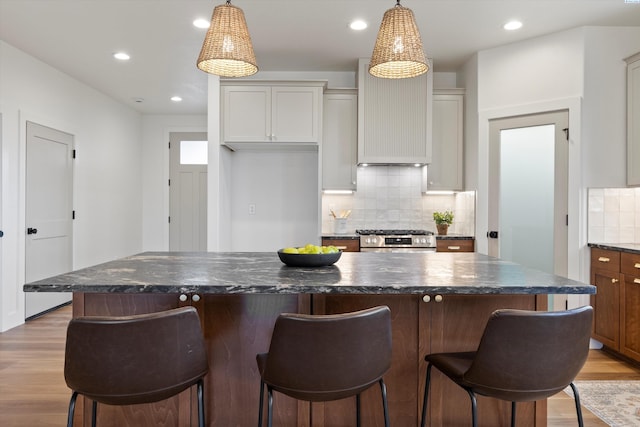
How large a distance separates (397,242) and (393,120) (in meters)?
1.25

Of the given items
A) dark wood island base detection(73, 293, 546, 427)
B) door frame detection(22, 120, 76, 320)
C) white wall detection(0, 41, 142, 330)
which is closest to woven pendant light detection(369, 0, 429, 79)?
dark wood island base detection(73, 293, 546, 427)

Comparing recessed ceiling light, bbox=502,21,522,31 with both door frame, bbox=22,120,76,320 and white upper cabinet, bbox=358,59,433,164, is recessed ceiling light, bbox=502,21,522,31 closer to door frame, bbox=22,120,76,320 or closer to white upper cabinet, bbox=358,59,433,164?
white upper cabinet, bbox=358,59,433,164

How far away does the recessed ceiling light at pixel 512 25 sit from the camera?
350 cm

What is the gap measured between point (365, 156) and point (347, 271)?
2.60m

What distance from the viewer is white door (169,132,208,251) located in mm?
A: 6746

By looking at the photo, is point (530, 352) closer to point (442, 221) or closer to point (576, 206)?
point (576, 206)

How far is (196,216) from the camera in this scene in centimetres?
676

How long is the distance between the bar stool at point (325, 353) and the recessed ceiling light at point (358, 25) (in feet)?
9.24

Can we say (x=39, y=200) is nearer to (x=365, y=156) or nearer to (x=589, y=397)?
(x=365, y=156)

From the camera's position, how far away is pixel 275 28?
3.64 metres

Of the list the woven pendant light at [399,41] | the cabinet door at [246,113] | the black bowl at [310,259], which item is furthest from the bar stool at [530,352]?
the cabinet door at [246,113]

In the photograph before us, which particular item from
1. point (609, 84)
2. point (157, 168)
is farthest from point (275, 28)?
point (157, 168)

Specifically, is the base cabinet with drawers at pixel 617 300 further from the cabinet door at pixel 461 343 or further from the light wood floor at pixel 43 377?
the cabinet door at pixel 461 343

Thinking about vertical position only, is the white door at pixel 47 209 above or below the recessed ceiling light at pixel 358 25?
below
